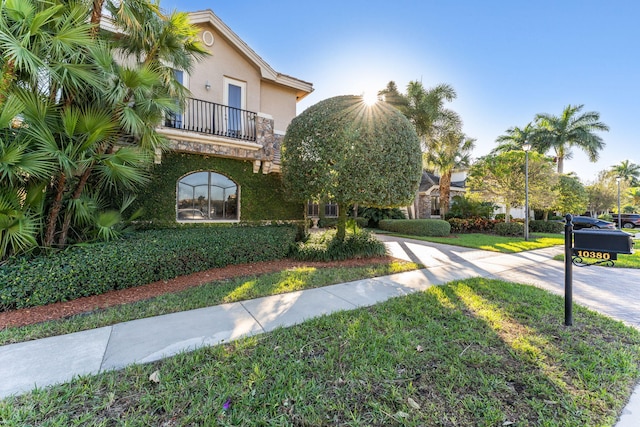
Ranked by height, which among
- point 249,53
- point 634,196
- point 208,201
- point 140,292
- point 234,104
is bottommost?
point 140,292

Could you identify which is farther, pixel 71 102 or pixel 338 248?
pixel 338 248

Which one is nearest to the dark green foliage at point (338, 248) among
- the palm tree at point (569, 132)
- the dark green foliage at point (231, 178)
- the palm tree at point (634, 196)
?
the dark green foliage at point (231, 178)

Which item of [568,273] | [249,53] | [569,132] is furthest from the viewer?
[569,132]

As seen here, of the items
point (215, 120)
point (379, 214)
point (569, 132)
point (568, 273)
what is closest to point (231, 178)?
point (215, 120)

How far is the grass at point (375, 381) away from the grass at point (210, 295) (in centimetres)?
161

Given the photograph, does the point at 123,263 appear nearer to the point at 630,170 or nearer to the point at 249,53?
the point at 249,53

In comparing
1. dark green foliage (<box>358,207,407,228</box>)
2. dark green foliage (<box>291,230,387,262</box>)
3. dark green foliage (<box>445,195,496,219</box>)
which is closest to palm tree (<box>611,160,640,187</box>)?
dark green foliage (<box>445,195,496,219</box>)

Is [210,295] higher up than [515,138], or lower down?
lower down

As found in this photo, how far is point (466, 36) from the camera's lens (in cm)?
918

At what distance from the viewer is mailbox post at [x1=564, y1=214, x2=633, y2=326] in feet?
11.2

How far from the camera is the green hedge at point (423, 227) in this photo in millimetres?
15711

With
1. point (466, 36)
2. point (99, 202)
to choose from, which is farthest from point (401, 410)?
point (466, 36)

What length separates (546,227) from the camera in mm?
19375

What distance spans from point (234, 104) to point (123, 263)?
7.11 meters
